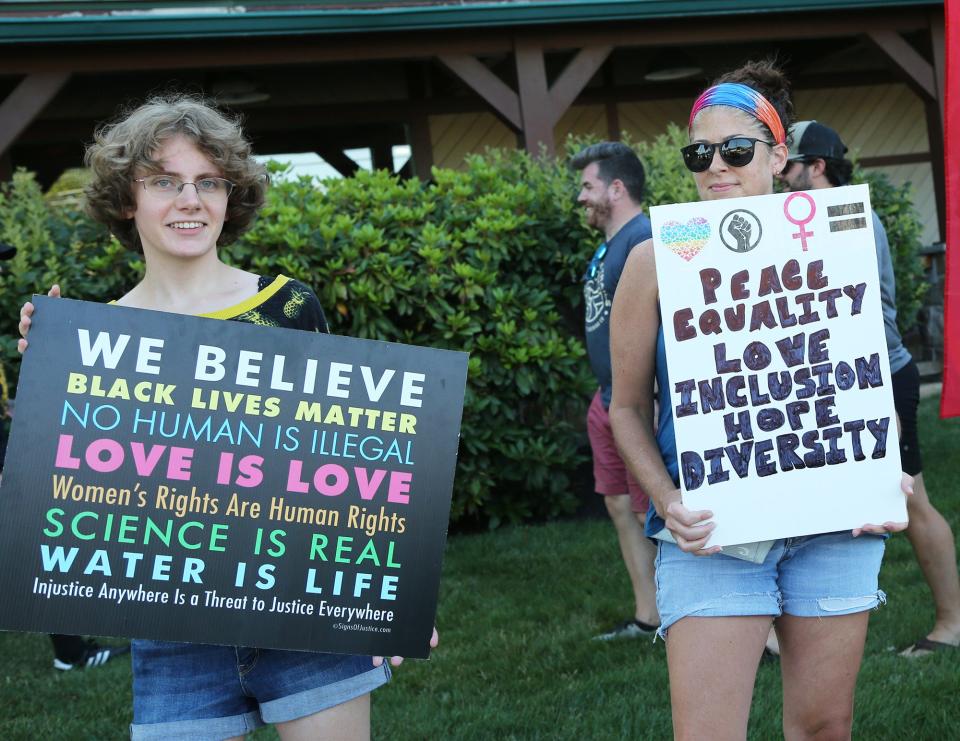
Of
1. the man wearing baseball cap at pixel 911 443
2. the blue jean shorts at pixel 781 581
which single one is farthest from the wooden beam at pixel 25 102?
the blue jean shorts at pixel 781 581

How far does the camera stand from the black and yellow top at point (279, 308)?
7.38 feet

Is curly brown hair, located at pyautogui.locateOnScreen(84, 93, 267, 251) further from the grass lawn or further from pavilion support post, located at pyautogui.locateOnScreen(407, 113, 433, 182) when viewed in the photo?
pavilion support post, located at pyautogui.locateOnScreen(407, 113, 433, 182)

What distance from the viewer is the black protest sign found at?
2.01m

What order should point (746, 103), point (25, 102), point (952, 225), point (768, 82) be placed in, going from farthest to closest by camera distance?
point (25, 102) < point (952, 225) < point (768, 82) < point (746, 103)

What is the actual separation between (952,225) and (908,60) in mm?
8725


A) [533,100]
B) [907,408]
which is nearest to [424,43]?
[533,100]

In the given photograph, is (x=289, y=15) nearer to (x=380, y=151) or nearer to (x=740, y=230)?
(x=380, y=151)

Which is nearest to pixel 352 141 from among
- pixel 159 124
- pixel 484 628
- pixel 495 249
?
pixel 495 249

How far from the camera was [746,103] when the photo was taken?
7.55 feet

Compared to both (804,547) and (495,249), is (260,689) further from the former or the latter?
(495,249)

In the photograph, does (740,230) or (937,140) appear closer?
(740,230)

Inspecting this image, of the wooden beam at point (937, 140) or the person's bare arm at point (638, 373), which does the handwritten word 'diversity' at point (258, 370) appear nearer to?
the person's bare arm at point (638, 373)

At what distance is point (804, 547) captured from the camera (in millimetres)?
2256

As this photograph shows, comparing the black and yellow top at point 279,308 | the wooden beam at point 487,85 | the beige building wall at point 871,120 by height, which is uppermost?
the beige building wall at point 871,120
